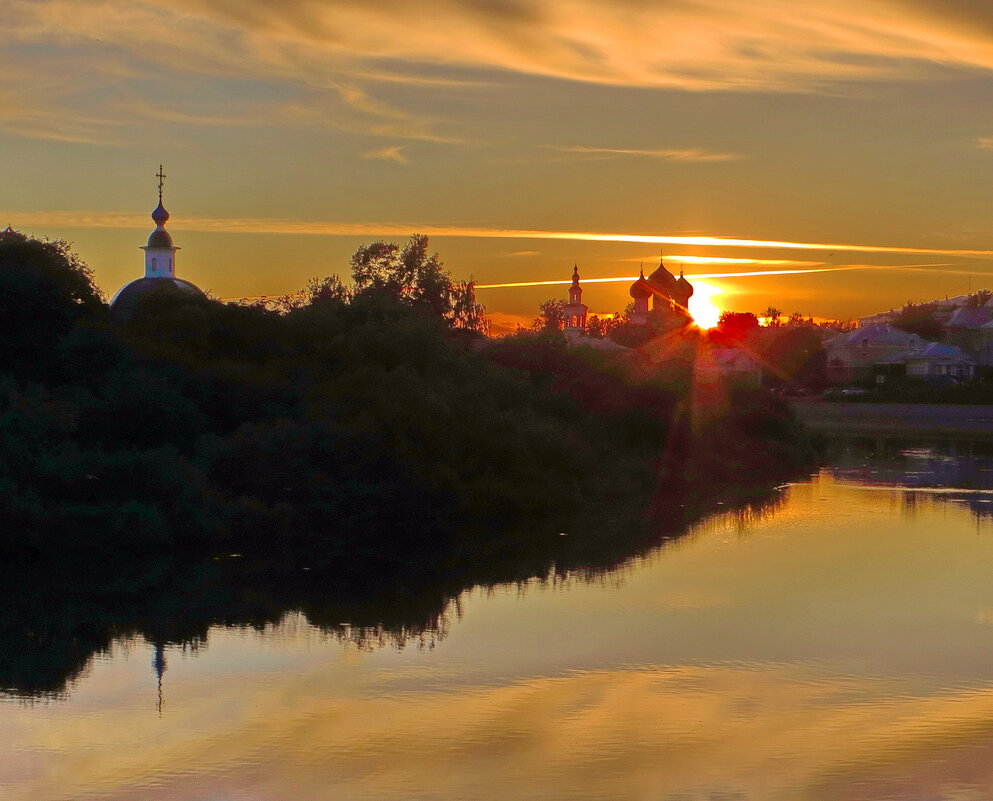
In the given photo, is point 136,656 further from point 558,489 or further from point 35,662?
point 558,489

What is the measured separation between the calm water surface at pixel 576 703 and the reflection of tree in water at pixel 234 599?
290mm

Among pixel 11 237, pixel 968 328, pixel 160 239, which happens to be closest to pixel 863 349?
pixel 968 328

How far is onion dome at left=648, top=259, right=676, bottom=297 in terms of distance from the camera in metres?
104

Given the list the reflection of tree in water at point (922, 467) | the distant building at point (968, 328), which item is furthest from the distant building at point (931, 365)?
the reflection of tree in water at point (922, 467)

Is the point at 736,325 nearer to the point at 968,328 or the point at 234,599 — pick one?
the point at 968,328

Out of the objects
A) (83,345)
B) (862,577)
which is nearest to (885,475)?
(862,577)

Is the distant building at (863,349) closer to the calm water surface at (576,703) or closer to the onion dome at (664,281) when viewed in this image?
the onion dome at (664,281)

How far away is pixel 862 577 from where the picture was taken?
2075cm

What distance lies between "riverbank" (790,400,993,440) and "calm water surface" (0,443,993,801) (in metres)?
48.7

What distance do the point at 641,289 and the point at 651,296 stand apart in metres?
0.98

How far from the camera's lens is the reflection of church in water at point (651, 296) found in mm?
100688

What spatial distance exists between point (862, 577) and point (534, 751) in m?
10.3

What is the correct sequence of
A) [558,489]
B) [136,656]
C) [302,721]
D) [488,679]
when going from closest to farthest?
[302,721]
[488,679]
[136,656]
[558,489]

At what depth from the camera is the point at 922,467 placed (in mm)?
41312
